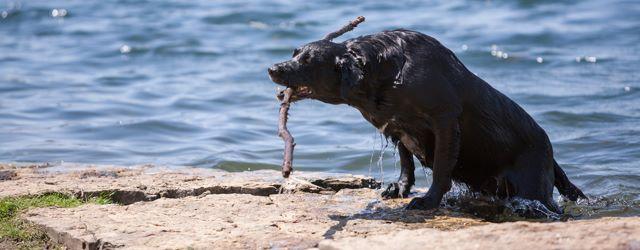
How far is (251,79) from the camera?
14.1 meters

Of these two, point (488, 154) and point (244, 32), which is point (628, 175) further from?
point (244, 32)

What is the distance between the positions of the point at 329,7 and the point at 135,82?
5.94 meters

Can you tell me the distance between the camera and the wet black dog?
573cm

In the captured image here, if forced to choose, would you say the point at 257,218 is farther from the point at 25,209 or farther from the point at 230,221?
the point at 25,209

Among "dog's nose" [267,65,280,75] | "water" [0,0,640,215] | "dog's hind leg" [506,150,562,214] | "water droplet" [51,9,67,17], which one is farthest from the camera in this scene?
"water droplet" [51,9,67,17]

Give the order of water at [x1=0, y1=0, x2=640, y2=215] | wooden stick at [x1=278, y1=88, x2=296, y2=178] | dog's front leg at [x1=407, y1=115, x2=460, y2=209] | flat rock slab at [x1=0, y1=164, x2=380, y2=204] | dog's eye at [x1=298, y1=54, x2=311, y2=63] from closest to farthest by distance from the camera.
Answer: wooden stick at [x1=278, y1=88, x2=296, y2=178] → dog's eye at [x1=298, y1=54, x2=311, y2=63] → dog's front leg at [x1=407, y1=115, x2=460, y2=209] → flat rock slab at [x1=0, y1=164, x2=380, y2=204] → water at [x1=0, y1=0, x2=640, y2=215]

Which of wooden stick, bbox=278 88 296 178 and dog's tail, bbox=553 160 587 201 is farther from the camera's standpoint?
dog's tail, bbox=553 160 587 201

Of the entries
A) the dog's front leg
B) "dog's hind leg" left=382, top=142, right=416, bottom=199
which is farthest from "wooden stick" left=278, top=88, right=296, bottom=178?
"dog's hind leg" left=382, top=142, right=416, bottom=199

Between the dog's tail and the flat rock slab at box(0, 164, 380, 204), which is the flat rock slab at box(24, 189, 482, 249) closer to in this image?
the flat rock slab at box(0, 164, 380, 204)

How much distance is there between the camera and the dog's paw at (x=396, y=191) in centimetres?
650

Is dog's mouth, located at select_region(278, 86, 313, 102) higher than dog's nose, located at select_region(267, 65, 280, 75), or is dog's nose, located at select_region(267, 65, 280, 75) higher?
dog's nose, located at select_region(267, 65, 280, 75)

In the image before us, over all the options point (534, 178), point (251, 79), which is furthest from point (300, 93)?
point (251, 79)

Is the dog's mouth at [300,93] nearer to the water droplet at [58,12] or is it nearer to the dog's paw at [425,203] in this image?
the dog's paw at [425,203]

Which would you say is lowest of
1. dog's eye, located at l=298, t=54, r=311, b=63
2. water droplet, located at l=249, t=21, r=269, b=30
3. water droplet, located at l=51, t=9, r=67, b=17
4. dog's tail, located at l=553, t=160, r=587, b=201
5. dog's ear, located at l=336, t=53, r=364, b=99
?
dog's tail, located at l=553, t=160, r=587, b=201
